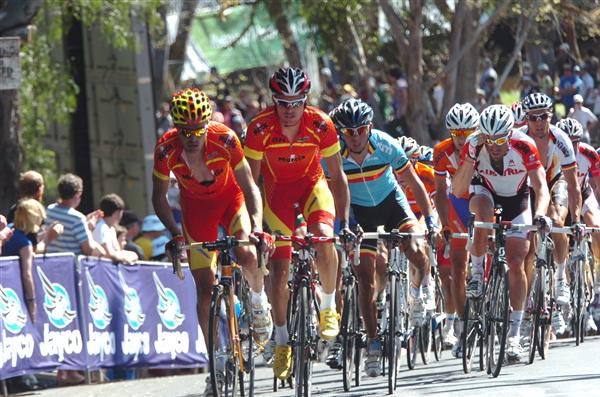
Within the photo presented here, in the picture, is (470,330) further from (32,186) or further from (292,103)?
(32,186)

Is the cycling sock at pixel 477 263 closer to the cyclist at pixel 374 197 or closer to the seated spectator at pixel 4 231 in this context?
the cyclist at pixel 374 197

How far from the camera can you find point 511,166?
46.5ft

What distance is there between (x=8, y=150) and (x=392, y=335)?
28.8 feet

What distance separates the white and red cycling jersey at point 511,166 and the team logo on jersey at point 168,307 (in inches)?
196

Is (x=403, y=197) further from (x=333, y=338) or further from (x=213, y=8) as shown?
(x=213, y=8)

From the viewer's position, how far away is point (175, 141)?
12047 millimetres

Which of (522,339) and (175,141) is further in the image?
(522,339)

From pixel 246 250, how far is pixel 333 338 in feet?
3.21

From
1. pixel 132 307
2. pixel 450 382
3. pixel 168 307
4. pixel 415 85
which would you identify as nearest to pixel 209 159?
pixel 450 382

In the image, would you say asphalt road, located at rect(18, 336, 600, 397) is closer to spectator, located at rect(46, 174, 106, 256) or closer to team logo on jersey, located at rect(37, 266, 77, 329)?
team logo on jersey, located at rect(37, 266, 77, 329)

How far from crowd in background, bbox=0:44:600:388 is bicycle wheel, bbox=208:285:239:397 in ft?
11.6

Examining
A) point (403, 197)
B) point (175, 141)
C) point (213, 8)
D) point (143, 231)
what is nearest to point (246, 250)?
point (175, 141)

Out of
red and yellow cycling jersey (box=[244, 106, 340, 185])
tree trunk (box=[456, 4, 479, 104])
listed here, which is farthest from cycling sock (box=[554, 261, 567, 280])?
tree trunk (box=[456, 4, 479, 104])

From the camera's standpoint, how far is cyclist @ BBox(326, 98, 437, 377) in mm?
13516
